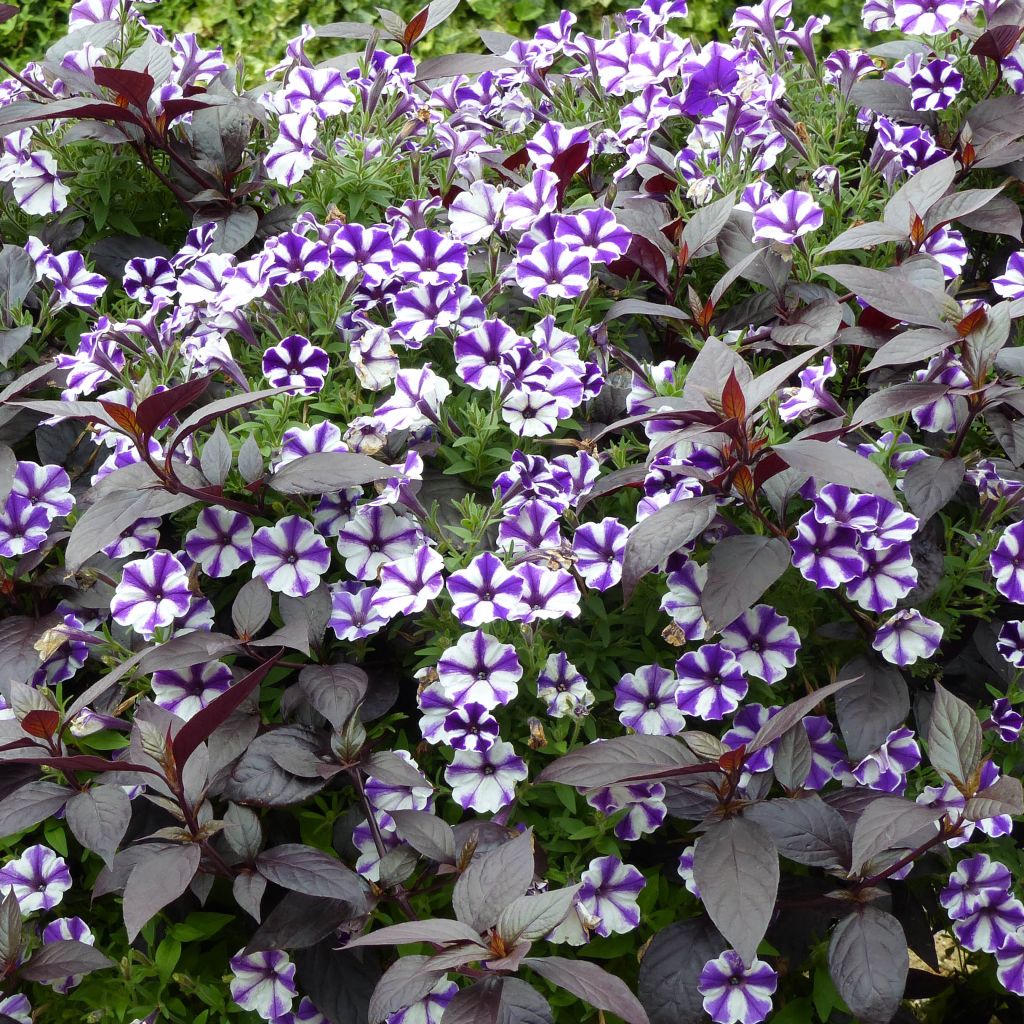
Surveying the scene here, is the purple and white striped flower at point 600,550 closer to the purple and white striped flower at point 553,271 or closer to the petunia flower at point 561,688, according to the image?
the petunia flower at point 561,688

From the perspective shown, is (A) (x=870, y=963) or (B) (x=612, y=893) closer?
(A) (x=870, y=963)

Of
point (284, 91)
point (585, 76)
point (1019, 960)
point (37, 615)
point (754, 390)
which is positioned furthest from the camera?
point (585, 76)

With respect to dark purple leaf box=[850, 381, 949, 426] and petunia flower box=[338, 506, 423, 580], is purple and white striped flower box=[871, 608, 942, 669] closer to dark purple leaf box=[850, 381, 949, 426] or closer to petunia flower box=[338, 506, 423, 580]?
dark purple leaf box=[850, 381, 949, 426]

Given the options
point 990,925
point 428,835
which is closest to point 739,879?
point 428,835

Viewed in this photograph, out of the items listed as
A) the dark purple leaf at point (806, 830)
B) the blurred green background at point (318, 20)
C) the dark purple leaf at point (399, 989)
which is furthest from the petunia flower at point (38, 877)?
the blurred green background at point (318, 20)

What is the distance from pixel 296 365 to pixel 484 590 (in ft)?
1.49

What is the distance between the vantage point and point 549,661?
142 cm

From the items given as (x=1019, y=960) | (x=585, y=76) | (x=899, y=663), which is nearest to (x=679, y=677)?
(x=899, y=663)

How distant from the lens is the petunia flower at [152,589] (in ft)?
4.67

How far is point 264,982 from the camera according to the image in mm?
1408

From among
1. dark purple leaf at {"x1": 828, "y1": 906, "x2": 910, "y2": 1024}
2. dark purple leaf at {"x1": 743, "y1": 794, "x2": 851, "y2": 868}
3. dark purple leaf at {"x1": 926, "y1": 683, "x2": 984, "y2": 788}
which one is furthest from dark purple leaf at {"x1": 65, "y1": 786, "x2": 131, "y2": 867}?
dark purple leaf at {"x1": 926, "y1": 683, "x2": 984, "y2": 788}

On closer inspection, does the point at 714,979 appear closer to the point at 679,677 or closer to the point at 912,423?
the point at 679,677

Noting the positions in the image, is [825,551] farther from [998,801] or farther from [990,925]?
[990,925]

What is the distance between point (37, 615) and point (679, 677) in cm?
88
